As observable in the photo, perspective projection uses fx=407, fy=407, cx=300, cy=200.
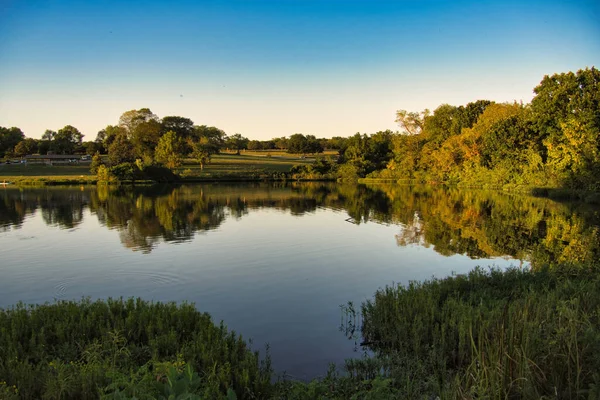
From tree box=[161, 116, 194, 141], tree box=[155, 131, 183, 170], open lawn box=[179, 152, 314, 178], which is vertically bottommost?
open lawn box=[179, 152, 314, 178]

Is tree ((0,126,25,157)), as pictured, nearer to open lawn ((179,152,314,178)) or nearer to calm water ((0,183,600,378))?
open lawn ((179,152,314,178))

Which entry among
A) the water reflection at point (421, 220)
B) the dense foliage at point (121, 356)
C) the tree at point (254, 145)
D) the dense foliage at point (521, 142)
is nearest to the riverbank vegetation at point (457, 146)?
the dense foliage at point (521, 142)

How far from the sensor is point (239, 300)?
45.9ft

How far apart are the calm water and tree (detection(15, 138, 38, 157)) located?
114 m

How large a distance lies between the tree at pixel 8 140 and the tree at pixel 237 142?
2955 inches

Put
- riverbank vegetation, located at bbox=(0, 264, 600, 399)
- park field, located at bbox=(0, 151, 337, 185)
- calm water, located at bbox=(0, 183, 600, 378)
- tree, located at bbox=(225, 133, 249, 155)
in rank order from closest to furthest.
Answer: riverbank vegetation, located at bbox=(0, 264, 600, 399) < calm water, located at bbox=(0, 183, 600, 378) < park field, located at bbox=(0, 151, 337, 185) < tree, located at bbox=(225, 133, 249, 155)

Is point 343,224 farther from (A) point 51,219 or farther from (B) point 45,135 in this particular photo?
(B) point 45,135

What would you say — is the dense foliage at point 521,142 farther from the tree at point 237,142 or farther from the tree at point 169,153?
the tree at point 237,142

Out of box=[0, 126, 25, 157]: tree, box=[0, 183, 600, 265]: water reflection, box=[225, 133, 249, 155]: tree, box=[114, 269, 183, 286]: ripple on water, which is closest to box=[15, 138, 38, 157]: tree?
box=[0, 126, 25, 157]: tree

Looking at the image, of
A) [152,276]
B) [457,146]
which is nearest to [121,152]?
[457,146]

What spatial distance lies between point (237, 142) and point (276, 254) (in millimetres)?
156831

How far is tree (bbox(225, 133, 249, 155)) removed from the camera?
172 meters

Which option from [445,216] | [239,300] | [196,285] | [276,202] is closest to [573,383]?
[239,300]

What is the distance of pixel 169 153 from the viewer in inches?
4001
